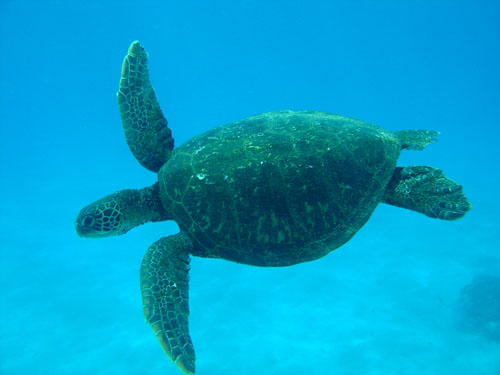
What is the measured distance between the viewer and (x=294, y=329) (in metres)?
15.1

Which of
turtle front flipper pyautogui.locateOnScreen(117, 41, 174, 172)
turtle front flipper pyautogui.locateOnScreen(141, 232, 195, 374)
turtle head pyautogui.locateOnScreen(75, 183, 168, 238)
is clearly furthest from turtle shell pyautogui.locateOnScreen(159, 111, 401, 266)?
turtle front flipper pyautogui.locateOnScreen(117, 41, 174, 172)

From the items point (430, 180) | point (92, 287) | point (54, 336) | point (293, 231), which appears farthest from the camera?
point (92, 287)

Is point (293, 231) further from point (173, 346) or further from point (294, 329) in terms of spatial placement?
point (294, 329)

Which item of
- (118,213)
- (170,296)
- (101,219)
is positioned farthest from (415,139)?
(101,219)

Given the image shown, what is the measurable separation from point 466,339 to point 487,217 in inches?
583

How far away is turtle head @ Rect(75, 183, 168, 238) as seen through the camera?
18.3 ft

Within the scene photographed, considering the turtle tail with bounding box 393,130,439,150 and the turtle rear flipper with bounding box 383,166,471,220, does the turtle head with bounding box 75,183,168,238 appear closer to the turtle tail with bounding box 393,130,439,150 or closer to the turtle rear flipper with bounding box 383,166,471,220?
the turtle rear flipper with bounding box 383,166,471,220

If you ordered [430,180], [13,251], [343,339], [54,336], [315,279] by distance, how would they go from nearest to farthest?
[430,180]
[343,339]
[54,336]
[315,279]
[13,251]

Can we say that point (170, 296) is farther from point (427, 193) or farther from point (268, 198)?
point (427, 193)

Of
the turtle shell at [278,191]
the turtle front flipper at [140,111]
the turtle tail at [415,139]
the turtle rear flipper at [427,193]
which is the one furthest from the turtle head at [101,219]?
the turtle tail at [415,139]

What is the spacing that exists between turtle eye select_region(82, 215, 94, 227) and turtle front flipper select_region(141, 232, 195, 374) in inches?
47.2

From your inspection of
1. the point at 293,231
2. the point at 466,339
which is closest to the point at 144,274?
the point at 293,231

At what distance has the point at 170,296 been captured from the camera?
474 centimetres

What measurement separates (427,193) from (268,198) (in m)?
2.84
